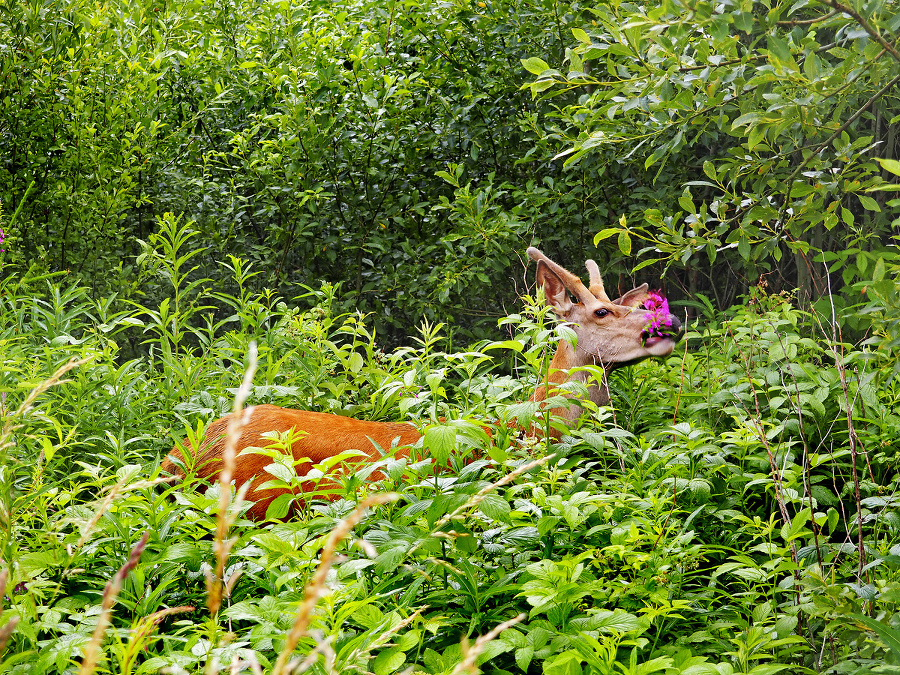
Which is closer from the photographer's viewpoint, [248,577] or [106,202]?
[248,577]

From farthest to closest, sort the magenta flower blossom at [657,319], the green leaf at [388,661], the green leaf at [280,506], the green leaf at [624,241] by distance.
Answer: the magenta flower blossom at [657,319]
the green leaf at [624,241]
the green leaf at [280,506]
the green leaf at [388,661]

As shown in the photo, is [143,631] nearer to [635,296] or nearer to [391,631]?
[391,631]

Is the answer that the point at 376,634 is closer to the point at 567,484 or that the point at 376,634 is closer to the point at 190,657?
the point at 190,657

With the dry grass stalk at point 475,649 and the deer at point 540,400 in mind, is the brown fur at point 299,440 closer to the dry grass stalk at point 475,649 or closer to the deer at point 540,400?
the deer at point 540,400

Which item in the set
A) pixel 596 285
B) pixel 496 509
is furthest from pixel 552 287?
pixel 496 509

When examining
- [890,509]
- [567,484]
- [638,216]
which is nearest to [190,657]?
[567,484]

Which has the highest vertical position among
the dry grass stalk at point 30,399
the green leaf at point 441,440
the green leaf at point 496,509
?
the dry grass stalk at point 30,399

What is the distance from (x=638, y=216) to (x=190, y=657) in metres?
5.18

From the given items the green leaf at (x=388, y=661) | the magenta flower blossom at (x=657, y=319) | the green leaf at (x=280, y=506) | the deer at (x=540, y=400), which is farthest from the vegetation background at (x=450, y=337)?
the magenta flower blossom at (x=657, y=319)

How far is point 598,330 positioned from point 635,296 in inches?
18.6

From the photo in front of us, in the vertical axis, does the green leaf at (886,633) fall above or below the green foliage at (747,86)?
below

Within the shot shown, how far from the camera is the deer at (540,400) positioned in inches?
138

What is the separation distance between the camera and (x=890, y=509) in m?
2.93

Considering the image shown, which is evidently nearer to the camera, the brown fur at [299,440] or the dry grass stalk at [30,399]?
the dry grass stalk at [30,399]
